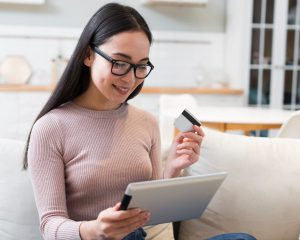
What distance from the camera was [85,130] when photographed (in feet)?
4.11

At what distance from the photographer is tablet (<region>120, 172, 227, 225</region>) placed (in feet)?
2.96

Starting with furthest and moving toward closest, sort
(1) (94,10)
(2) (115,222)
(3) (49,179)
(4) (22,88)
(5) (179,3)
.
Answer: (1) (94,10) → (5) (179,3) → (4) (22,88) → (3) (49,179) → (2) (115,222)

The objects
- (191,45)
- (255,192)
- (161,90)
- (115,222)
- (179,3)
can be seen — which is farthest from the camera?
(191,45)

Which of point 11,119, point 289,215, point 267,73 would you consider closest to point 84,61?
point 289,215

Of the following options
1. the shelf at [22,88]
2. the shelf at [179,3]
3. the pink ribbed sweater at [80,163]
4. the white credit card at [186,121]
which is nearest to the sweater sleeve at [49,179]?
the pink ribbed sweater at [80,163]

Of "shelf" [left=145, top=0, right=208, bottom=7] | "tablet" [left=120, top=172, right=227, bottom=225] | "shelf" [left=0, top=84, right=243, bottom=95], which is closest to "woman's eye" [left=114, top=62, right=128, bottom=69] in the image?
"tablet" [left=120, top=172, right=227, bottom=225]

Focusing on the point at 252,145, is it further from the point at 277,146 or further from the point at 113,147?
the point at 113,147

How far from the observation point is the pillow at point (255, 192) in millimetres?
1515

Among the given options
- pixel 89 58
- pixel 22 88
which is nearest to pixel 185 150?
pixel 89 58

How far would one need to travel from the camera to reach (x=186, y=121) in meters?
1.27

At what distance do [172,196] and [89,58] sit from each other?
470 mm

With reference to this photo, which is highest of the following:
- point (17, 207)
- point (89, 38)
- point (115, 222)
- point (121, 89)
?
point (89, 38)

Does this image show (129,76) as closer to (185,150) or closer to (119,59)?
(119,59)

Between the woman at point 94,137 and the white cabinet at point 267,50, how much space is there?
3225 millimetres
